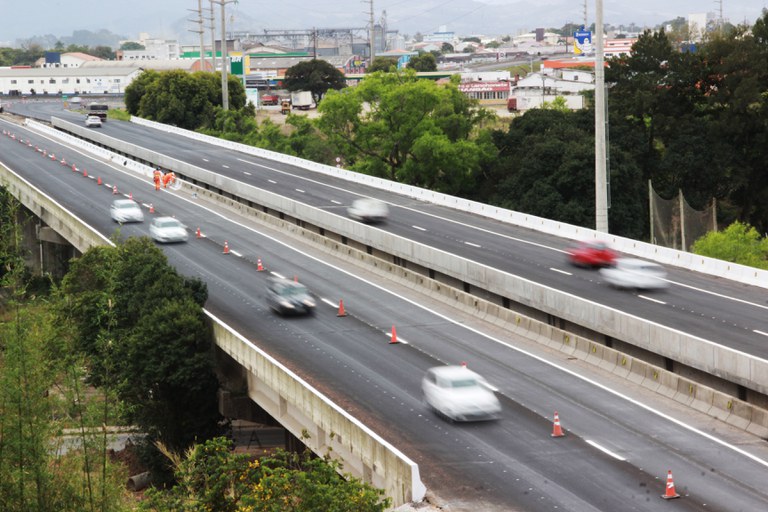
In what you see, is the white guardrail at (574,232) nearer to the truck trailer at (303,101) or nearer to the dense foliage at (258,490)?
the dense foliage at (258,490)

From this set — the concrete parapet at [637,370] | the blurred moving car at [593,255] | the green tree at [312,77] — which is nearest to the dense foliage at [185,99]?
the green tree at [312,77]

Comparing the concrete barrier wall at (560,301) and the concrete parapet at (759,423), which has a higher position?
the concrete barrier wall at (560,301)

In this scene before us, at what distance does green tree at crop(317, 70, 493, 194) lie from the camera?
94.3 metres

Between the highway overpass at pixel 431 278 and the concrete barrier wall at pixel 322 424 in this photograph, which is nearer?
the concrete barrier wall at pixel 322 424

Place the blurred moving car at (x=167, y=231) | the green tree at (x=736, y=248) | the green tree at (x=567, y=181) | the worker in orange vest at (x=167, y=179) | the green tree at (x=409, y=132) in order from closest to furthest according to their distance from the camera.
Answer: the blurred moving car at (x=167, y=231), the green tree at (x=736, y=248), the green tree at (x=567, y=181), the worker in orange vest at (x=167, y=179), the green tree at (x=409, y=132)

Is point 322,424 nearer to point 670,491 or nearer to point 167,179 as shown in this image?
point 670,491

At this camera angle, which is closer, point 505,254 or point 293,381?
point 293,381

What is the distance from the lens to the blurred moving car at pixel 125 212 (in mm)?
64500

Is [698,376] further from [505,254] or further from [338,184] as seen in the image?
[338,184]

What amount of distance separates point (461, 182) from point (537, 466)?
68847 mm

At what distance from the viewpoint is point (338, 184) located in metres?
78.6

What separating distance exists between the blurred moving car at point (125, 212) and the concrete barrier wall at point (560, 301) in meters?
7.95

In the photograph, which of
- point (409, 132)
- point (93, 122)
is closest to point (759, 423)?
point (409, 132)

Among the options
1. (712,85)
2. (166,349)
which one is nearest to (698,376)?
(166,349)
